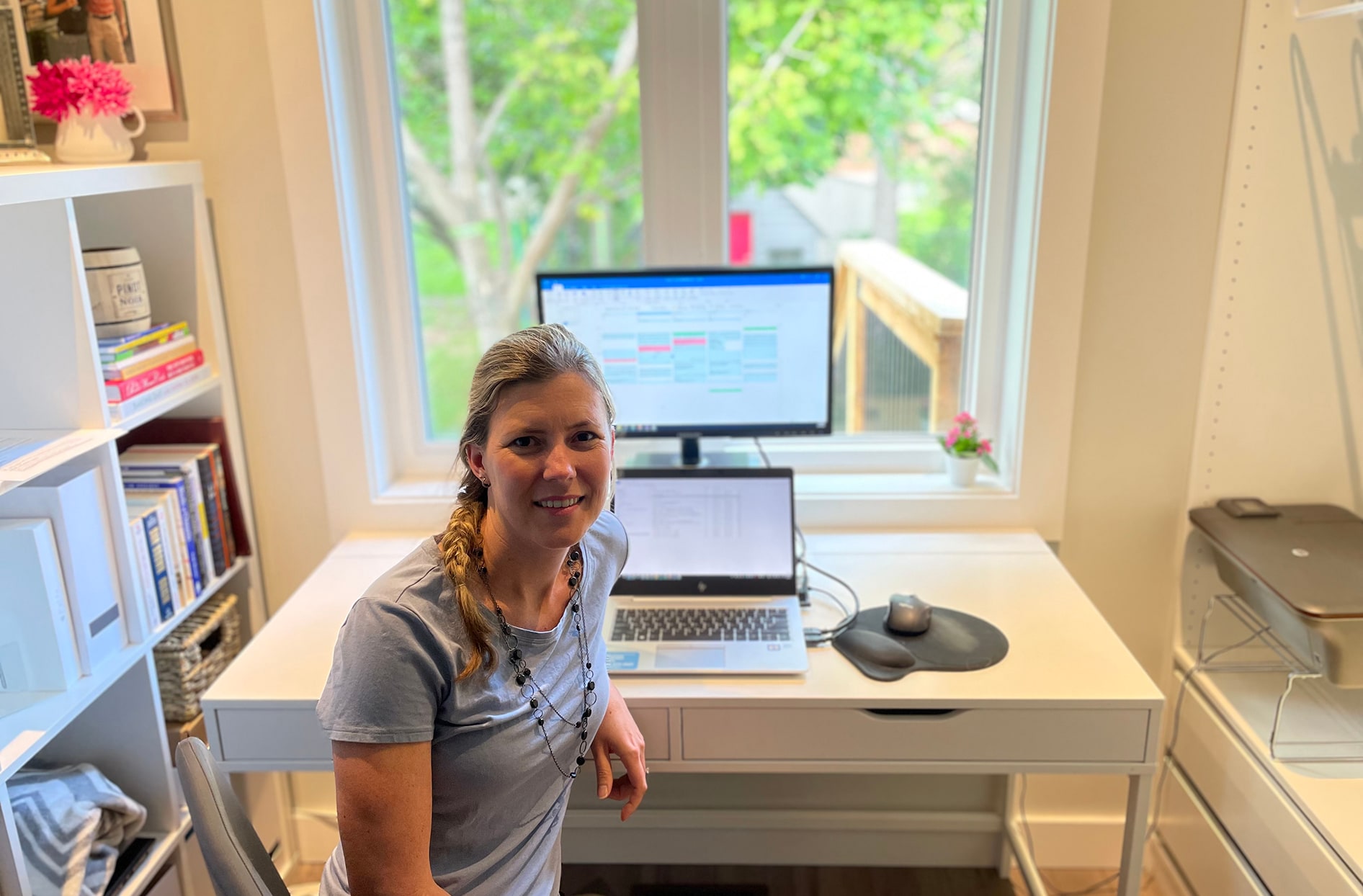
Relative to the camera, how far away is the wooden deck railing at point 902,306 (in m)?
2.17

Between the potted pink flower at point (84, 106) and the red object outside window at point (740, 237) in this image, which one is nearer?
the potted pink flower at point (84, 106)

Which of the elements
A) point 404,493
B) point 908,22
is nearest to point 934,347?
point 908,22

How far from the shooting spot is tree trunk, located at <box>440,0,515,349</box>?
206cm

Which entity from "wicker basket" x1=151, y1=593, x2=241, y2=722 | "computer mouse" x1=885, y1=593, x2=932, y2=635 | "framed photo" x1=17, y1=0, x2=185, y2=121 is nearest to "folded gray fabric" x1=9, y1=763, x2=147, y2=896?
"wicker basket" x1=151, y1=593, x2=241, y2=722

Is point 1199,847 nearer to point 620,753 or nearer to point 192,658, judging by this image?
point 620,753

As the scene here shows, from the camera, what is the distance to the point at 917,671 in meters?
1.58

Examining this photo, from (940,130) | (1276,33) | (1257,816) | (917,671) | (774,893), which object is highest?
(1276,33)

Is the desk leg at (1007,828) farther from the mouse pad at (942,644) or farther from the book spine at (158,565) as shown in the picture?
the book spine at (158,565)

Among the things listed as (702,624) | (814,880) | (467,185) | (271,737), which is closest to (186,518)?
(271,737)

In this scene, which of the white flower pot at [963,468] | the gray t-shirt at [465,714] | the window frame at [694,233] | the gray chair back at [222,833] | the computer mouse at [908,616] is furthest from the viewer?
the white flower pot at [963,468]

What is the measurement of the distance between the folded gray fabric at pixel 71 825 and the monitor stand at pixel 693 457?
1005 millimetres

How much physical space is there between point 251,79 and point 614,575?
112 cm

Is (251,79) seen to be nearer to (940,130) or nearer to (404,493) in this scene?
(404,493)

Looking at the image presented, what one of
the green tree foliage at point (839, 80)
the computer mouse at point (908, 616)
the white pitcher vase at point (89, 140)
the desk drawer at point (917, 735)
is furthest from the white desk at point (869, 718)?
the green tree foliage at point (839, 80)
